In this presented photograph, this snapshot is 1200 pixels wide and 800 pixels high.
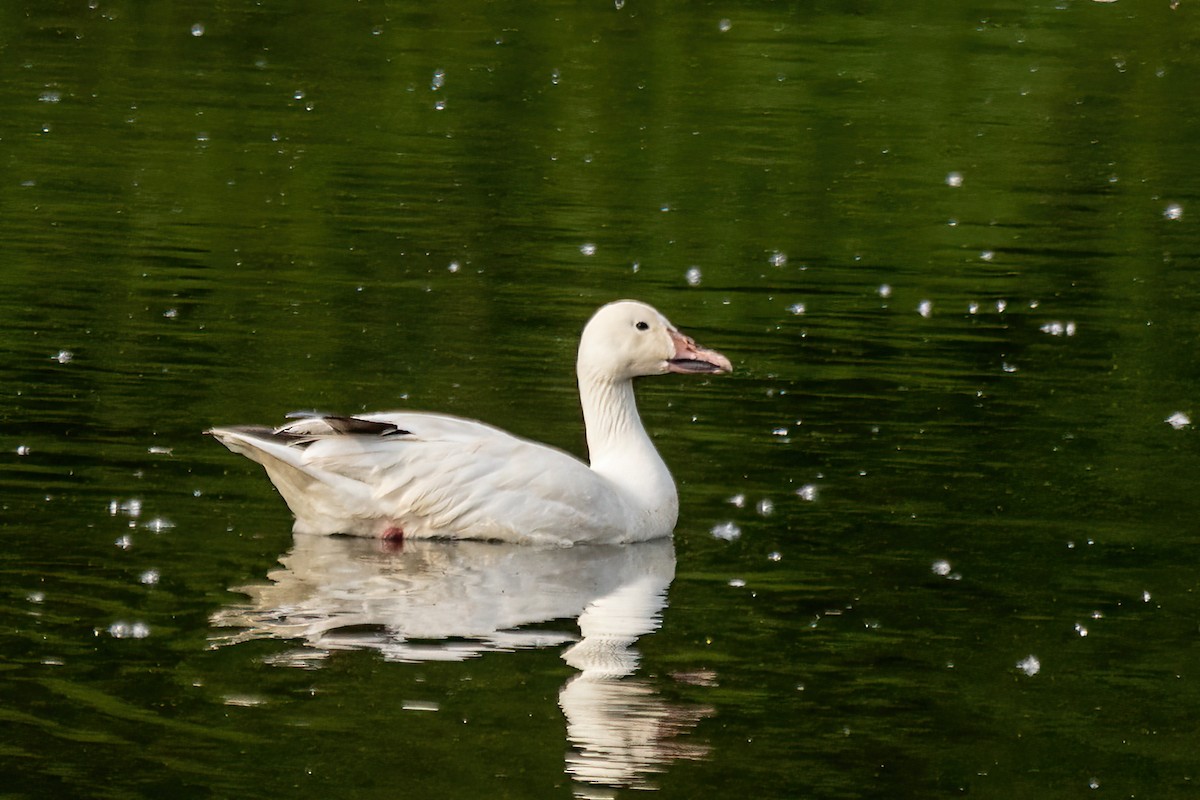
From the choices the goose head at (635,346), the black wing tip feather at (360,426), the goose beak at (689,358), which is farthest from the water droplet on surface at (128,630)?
the goose beak at (689,358)

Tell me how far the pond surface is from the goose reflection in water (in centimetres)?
3

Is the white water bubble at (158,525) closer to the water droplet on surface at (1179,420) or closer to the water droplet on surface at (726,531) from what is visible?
the water droplet on surface at (726,531)

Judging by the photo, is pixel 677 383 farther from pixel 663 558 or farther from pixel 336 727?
pixel 336 727

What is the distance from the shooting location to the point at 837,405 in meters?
14.5

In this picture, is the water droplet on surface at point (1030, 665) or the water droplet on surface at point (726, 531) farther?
the water droplet on surface at point (726, 531)

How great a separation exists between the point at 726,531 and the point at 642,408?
2946mm

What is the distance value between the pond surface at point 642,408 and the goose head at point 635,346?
769 millimetres

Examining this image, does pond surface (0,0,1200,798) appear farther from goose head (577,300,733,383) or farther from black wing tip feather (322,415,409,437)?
goose head (577,300,733,383)

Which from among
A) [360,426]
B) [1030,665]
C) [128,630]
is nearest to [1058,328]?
[360,426]

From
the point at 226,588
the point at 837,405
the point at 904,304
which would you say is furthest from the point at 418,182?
the point at 226,588

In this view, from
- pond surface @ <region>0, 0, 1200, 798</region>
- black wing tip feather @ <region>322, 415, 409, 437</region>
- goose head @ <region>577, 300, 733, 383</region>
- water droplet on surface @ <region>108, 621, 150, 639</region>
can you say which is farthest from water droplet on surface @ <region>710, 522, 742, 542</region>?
water droplet on surface @ <region>108, 621, 150, 639</region>

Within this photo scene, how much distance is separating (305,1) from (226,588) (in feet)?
82.8

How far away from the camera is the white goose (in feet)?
36.8

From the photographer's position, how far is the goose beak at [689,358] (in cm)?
1230
